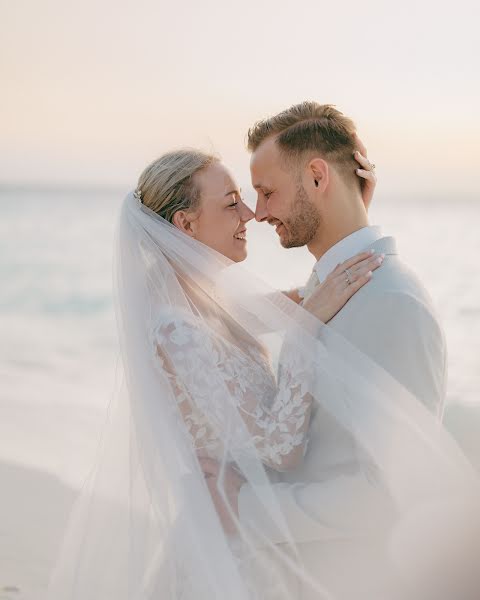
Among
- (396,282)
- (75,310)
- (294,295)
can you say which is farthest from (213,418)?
(75,310)

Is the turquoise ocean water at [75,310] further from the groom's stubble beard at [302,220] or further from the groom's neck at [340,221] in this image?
the groom's neck at [340,221]

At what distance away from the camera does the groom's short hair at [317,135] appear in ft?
11.8

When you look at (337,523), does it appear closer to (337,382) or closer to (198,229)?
(337,382)

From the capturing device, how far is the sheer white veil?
3.05m

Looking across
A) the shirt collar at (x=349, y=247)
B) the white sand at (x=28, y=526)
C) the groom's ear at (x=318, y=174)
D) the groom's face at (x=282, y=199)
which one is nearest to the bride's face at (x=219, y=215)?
the groom's face at (x=282, y=199)

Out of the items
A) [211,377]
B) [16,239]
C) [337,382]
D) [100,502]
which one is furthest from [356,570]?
[16,239]

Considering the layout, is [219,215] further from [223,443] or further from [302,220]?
[223,443]

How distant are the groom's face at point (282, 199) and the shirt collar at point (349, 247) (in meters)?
0.14

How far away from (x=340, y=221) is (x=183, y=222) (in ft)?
2.22

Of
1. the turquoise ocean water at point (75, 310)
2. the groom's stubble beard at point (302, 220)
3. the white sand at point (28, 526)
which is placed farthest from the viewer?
the turquoise ocean water at point (75, 310)

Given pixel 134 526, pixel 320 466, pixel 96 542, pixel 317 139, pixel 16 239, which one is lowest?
pixel 16 239

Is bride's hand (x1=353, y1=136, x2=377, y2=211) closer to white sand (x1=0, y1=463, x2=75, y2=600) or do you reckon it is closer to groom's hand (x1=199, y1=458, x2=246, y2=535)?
groom's hand (x1=199, y1=458, x2=246, y2=535)

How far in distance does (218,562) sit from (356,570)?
1.57 ft

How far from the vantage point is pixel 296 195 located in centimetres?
357
